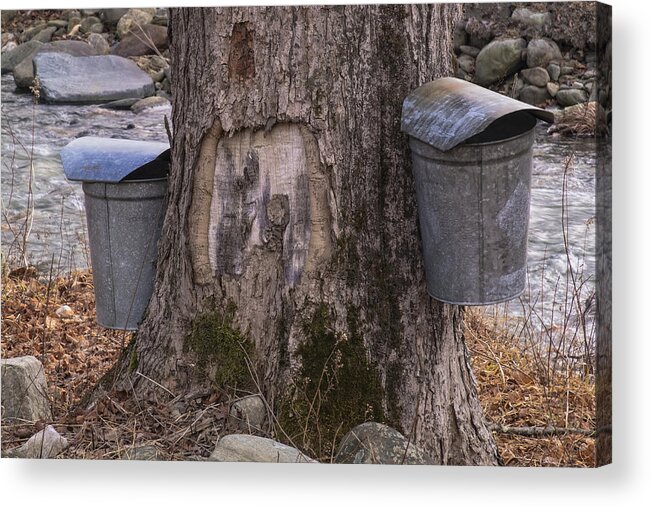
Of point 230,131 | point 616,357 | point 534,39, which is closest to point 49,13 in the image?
point 230,131

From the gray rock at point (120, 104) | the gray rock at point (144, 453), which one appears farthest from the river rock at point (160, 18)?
the gray rock at point (144, 453)

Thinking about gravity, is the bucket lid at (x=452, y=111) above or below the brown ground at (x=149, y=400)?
above

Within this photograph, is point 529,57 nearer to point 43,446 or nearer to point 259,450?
point 259,450

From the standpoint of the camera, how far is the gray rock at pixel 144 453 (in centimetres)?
383

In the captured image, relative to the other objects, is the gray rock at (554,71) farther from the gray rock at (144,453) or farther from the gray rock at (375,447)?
the gray rock at (144,453)

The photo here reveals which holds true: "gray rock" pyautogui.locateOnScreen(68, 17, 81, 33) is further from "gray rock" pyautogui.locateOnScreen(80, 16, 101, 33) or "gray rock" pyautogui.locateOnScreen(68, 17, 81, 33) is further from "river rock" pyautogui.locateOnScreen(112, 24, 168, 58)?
"river rock" pyautogui.locateOnScreen(112, 24, 168, 58)

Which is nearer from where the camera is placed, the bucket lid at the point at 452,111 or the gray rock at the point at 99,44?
the bucket lid at the point at 452,111

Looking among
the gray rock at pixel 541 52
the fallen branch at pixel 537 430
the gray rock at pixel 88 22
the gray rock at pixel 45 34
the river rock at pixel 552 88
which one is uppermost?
the gray rock at pixel 88 22

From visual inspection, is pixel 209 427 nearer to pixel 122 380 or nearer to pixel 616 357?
pixel 122 380

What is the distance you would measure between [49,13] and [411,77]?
1340 millimetres

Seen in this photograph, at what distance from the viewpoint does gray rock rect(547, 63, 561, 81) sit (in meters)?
3.86

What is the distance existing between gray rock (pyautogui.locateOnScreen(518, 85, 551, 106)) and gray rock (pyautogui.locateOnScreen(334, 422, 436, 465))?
129 cm

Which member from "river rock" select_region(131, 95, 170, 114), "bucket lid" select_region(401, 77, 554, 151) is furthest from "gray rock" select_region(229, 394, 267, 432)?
"river rock" select_region(131, 95, 170, 114)

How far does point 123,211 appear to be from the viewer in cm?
389
